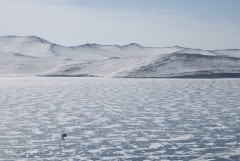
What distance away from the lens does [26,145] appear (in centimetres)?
3344

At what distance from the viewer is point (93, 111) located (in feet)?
178

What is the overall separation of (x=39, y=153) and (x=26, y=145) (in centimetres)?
308

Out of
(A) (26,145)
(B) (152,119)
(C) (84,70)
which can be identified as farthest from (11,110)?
(C) (84,70)

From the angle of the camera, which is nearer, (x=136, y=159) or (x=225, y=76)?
(x=136, y=159)

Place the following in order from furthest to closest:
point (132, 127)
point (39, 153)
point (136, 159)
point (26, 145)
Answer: point (132, 127) → point (26, 145) → point (39, 153) → point (136, 159)

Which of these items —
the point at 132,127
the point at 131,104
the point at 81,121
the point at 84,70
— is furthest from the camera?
the point at 84,70

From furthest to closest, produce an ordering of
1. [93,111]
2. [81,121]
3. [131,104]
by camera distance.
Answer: [131,104] < [93,111] < [81,121]

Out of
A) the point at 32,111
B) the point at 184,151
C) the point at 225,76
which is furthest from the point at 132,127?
the point at 225,76

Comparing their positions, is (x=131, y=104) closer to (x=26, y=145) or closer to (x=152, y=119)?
(x=152, y=119)

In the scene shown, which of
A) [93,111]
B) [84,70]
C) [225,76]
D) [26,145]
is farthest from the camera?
[84,70]

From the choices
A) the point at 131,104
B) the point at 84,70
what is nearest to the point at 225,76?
the point at 84,70

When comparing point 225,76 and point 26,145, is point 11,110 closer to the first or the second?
point 26,145

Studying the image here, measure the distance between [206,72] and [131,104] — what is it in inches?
4117

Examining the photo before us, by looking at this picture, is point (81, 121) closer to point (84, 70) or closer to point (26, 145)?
point (26, 145)
